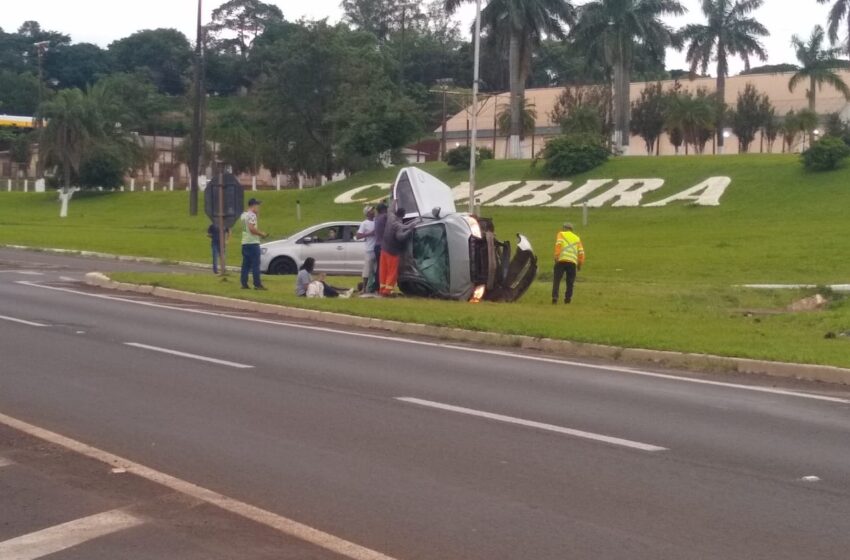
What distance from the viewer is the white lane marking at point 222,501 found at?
21.4 ft

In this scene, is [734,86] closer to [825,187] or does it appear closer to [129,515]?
[825,187]

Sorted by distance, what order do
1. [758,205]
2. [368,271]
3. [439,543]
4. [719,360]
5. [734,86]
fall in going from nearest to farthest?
1. [439,543]
2. [719,360]
3. [368,271]
4. [758,205]
5. [734,86]

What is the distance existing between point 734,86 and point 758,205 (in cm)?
Answer: 3601

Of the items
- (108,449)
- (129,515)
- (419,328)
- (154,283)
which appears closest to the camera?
(129,515)

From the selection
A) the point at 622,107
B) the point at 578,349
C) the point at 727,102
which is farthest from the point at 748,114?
the point at 578,349

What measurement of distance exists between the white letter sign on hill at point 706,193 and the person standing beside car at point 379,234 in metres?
27.1

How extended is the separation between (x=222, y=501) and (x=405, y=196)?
15.5 m

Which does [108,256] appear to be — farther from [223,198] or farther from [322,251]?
[223,198]

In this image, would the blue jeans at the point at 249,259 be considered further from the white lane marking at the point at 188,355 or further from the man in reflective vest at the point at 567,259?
the white lane marking at the point at 188,355

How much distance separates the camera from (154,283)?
23.7 meters

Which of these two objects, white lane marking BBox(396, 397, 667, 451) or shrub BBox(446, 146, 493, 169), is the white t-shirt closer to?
white lane marking BBox(396, 397, 667, 451)

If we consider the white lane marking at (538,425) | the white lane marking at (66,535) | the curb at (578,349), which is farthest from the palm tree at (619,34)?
the white lane marking at (66,535)

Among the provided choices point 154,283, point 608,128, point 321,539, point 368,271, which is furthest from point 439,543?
point 608,128

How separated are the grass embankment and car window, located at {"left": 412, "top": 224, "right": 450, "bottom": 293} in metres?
1.07
